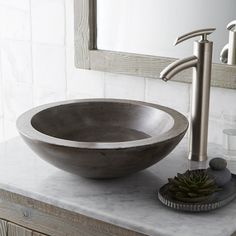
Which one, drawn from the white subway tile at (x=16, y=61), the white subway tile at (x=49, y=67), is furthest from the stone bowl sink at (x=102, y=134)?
the white subway tile at (x=16, y=61)

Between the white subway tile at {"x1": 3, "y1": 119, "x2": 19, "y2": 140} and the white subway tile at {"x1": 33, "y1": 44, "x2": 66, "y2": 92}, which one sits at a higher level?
the white subway tile at {"x1": 33, "y1": 44, "x2": 66, "y2": 92}

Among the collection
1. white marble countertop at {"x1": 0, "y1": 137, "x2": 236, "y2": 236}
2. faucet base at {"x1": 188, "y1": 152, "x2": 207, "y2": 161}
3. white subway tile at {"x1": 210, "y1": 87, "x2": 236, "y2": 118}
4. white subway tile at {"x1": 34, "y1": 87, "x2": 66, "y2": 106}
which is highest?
white subway tile at {"x1": 210, "y1": 87, "x2": 236, "y2": 118}

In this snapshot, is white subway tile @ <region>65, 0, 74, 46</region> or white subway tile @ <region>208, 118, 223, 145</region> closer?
white subway tile @ <region>208, 118, 223, 145</region>

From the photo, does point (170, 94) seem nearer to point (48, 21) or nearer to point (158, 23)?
point (158, 23)

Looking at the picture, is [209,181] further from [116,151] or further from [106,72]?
[106,72]

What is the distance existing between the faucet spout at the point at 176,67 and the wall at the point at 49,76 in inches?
7.2

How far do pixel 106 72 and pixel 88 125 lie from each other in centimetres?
27

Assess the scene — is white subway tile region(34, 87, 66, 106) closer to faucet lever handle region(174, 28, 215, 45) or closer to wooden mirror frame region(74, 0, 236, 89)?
wooden mirror frame region(74, 0, 236, 89)

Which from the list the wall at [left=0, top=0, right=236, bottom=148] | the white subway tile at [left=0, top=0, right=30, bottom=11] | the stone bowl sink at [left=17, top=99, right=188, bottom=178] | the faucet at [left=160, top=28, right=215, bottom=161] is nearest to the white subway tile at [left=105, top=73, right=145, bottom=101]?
the wall at [left=0, top=0, right=236, bottom=148]

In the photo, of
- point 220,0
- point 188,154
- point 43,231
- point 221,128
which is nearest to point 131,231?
point 43,231

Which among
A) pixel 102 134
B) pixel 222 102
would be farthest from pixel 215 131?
pixel 102 134

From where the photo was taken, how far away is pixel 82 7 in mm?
1719

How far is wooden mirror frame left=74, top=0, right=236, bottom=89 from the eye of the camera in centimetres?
160

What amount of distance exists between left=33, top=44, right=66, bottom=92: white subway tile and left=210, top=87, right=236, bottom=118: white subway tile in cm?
53
